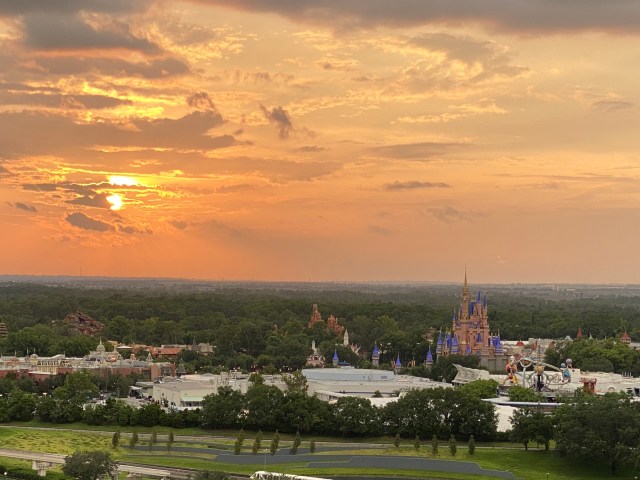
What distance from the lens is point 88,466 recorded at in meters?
53.1

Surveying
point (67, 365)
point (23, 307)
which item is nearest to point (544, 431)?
point (67, 365)

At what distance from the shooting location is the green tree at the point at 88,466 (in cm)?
5297

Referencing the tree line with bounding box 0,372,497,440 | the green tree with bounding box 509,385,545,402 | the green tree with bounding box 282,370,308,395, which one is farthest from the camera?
the green tree with bounding box 509,385,545,402

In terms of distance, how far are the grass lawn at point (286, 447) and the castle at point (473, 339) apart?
45932mm

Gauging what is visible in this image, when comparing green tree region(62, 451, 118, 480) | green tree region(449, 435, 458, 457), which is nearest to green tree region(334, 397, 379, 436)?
green tree region(449, 435, 458, 457)

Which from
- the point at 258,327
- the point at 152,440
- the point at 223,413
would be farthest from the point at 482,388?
the point at 258,327

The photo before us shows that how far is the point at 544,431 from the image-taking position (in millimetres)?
64750

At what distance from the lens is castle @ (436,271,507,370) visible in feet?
373

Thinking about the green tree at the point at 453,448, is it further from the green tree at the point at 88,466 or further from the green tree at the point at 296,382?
the green tree at the point at 88,466

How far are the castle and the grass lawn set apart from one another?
1808 inches

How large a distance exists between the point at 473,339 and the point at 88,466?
225 ft

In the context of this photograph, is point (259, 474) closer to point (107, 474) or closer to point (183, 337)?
point (107, 474)

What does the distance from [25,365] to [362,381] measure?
35.1 metres

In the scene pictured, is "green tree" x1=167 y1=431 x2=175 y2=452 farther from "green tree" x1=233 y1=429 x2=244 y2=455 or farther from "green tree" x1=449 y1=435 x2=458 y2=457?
"green tree" x1=449 y1=435 x2=458 y2=457
